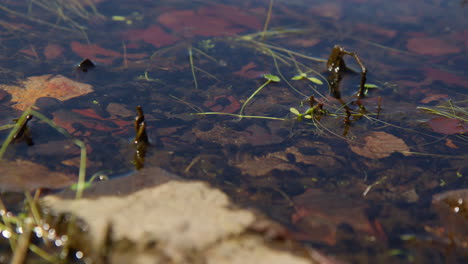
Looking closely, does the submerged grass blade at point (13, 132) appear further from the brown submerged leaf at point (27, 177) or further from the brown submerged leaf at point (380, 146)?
the brown submerged leaf at point (380, 146)

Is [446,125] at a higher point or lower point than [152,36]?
higher

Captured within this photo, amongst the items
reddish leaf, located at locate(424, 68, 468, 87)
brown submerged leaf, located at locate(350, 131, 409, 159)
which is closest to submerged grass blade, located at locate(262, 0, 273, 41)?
reddish leaf, located at locate(424, 68, 468, 87)

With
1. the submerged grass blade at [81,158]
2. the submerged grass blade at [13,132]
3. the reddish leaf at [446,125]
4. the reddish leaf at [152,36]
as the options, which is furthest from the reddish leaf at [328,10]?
the submerged grass blade at [13,132]

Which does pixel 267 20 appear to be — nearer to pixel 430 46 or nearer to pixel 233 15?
pixel 233 15

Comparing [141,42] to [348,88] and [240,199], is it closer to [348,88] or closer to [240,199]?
[348,88]

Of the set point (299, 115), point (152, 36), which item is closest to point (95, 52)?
point (152, 36)

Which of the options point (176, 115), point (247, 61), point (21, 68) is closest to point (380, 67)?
point (247, 61)

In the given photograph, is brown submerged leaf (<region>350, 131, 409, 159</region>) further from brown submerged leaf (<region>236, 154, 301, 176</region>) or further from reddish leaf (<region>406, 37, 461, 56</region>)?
reddish leaf (<region>406, 37, 461, 56</region>)
